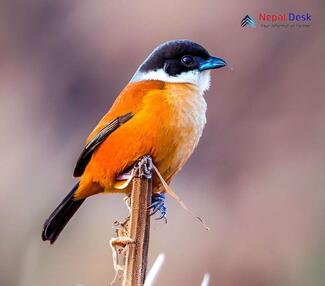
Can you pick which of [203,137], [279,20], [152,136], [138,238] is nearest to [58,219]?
[152,136]

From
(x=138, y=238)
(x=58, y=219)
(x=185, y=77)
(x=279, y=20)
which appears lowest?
(x=58, y=219)

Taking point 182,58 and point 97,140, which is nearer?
point 97,140

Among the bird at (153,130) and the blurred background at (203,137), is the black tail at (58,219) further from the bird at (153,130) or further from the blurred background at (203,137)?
the blurred background at (203,137)

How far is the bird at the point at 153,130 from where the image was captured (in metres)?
1.63

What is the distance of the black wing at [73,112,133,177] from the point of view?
1696 mm

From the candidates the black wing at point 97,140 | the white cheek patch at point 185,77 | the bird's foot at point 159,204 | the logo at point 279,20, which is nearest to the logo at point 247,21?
the logo at point 279,20

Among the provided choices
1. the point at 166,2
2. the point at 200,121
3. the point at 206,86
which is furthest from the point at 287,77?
the point at 200,121

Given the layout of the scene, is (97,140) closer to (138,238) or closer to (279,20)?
(138,238)

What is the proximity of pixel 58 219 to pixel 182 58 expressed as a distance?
596 mm

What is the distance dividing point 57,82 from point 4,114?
0.89ft

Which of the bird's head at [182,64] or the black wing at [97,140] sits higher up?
the bird's head at [182,64]

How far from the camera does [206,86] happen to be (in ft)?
6.20

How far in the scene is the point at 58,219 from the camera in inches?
66.1

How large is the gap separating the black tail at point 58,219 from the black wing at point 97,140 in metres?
0.09
